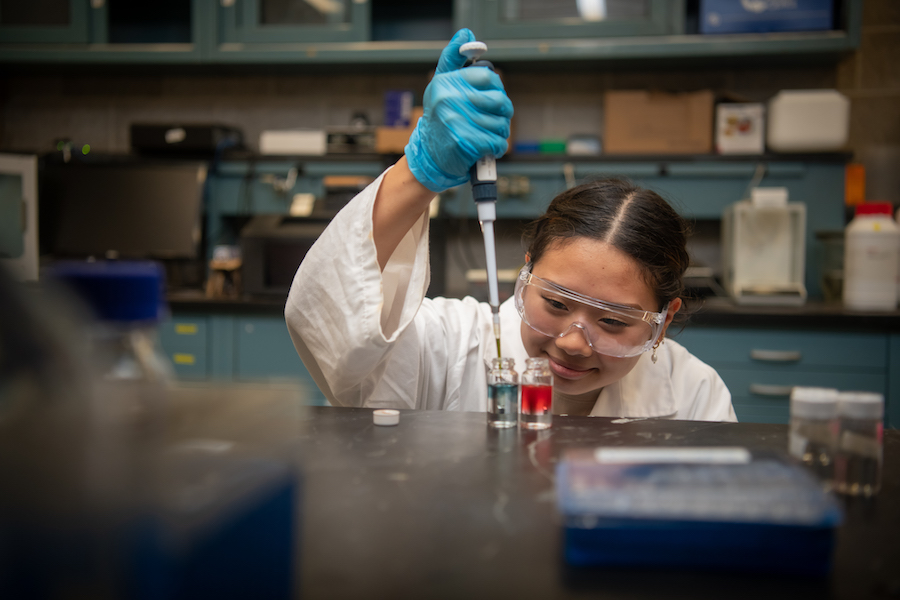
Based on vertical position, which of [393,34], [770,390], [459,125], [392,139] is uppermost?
[393,34]

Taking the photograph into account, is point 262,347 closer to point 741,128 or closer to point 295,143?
point 295,143

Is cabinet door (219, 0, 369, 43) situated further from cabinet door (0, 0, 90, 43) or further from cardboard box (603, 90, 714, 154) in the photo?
cardboard box (603, 90, 714, 154)

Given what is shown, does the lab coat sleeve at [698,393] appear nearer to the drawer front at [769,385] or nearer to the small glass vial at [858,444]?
the small glass vial at [858,444]

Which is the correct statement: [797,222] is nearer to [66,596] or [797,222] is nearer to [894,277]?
[894,277]

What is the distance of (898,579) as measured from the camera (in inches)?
16.8

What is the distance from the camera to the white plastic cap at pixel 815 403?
1.93 feet

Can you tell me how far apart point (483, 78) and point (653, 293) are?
49 centimetres

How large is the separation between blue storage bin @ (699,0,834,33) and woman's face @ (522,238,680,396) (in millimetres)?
2036

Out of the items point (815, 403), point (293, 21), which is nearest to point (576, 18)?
point (293, 21)

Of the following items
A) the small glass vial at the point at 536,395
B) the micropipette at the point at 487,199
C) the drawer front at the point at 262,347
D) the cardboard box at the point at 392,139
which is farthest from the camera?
the cardboard box at the point at 392,139

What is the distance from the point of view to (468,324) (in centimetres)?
129

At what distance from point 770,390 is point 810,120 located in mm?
1172

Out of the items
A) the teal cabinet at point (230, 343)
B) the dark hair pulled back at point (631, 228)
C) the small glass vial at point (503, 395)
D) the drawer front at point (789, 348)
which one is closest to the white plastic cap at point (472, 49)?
the dark hair pulled back at point (631, 228)

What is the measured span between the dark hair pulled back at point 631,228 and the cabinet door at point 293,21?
198 centimetres
